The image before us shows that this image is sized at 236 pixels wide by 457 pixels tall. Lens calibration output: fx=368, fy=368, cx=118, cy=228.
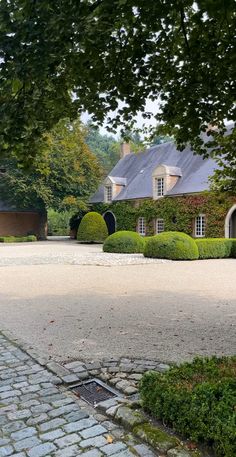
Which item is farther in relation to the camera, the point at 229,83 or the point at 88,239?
the point at 88,239

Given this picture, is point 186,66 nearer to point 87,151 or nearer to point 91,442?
point 91,442

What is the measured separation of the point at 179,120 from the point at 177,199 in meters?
19.1

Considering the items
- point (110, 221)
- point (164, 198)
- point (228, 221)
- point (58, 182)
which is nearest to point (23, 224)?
point (58, 182)

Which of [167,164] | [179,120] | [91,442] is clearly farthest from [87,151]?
[91,442]

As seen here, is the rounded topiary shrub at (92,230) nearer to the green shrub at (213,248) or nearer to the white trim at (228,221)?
the white trim at (228,221)

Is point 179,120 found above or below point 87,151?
below

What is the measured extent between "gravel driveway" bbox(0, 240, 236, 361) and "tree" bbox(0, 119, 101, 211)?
1749cm

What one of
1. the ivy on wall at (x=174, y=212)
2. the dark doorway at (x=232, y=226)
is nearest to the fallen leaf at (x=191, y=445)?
the ivy on wall at (x=174, y=212)

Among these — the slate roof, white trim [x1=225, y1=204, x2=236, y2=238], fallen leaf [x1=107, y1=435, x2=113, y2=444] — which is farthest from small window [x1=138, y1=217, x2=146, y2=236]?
fallen leaf [x1=107, y1=435, x2=113, y2=444]

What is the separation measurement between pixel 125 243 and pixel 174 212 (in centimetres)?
642

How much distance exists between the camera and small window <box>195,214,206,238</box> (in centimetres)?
2181

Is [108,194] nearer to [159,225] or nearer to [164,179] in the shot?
[159,225]

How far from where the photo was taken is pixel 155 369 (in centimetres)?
389

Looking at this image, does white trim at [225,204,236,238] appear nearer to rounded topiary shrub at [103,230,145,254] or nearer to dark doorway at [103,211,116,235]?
rounded topiary shrub at [103,230,145,254]
